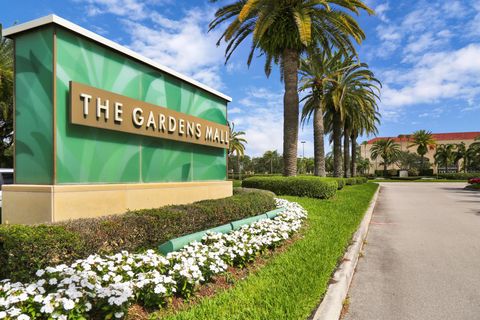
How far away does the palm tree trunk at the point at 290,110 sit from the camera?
1688 cm

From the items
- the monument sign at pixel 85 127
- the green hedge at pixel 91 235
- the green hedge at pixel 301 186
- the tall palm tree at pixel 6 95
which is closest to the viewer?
the green hedge at pixel 91 235

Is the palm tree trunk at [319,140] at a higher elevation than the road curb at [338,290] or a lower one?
higher

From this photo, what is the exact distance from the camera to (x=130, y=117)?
21.4ft

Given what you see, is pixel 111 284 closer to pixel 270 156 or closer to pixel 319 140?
pixel 319 140

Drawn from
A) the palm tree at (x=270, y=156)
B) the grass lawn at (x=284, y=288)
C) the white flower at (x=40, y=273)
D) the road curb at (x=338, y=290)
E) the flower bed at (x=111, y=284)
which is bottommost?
the road curb at (x=338, y=290)

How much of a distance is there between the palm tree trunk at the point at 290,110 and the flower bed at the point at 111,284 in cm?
1244

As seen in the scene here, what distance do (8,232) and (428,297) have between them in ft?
17.3

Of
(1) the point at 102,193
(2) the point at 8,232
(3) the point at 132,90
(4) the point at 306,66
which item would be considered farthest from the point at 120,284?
(4) the point at 306,66

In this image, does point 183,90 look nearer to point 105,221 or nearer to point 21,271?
point 105,221

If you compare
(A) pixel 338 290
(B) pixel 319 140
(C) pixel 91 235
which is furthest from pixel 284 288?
(B) pixel 319 140

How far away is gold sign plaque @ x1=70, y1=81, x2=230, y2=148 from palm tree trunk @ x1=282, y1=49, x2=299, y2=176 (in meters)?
8.37

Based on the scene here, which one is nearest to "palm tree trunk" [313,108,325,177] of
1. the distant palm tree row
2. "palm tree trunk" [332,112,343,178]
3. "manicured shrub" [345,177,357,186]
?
"palm tree trunk" [332,112,343,178]

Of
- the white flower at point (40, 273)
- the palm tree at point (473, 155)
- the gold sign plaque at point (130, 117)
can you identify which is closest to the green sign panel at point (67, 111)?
the gold sign plaque at point (130, 117)

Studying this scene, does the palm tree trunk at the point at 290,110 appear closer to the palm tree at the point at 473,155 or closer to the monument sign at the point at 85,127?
the monument sign at the point at 85,127
